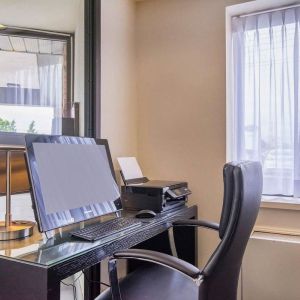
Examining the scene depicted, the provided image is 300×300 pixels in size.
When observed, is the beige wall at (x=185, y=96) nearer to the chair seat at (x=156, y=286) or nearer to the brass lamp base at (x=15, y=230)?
the chair seat at (x=156, y=286)

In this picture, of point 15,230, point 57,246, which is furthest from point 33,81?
point 57,246

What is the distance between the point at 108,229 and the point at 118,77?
1.29m

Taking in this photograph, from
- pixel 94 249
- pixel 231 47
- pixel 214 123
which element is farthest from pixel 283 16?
pixel 94 249

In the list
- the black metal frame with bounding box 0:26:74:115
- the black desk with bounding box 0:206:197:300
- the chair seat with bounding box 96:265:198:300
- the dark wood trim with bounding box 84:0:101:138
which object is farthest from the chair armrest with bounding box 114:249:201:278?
the black metal frame with bounding box 0:26:74:115

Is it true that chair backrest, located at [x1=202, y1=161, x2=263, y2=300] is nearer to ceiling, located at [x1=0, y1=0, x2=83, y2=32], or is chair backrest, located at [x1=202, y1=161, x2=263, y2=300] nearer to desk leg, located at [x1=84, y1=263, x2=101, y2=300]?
desk leg, located at [x1=84, y1=263, x2=101, y2=300]

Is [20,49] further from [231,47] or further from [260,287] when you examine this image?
[260,287]

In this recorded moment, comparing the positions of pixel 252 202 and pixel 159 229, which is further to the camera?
pixel 159 229

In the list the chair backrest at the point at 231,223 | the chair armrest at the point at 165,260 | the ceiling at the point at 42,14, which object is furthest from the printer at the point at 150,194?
the ceiling at the point at 42,14

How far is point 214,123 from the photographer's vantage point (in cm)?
241

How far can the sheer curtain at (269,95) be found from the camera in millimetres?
2287

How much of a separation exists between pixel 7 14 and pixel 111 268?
1.43 meters

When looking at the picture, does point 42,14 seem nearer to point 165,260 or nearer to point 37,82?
point 37,82

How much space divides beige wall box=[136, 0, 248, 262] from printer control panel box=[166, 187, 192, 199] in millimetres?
199

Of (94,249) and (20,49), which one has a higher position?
(20,49)
